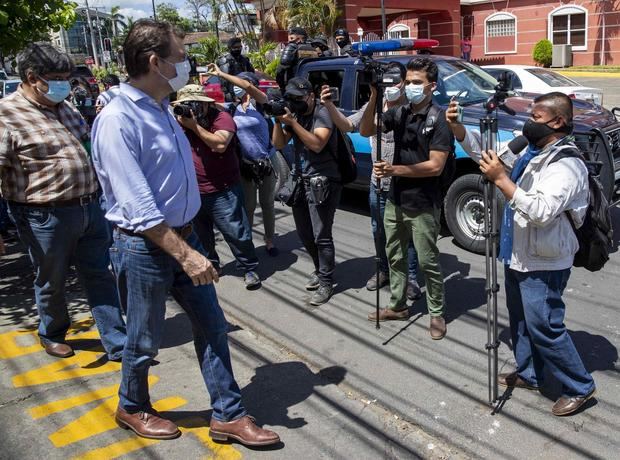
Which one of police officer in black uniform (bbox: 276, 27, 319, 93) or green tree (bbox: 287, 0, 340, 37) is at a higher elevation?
green tree (bbox: 287, 0, 340, 37)

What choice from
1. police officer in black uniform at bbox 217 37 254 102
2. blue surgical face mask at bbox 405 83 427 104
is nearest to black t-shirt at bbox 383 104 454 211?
blue surgical face mask at bbox 405 83 427 104

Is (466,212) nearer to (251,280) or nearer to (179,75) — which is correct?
(251,280)

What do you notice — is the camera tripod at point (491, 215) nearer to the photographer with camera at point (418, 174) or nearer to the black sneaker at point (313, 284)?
the photographer with camera at point (418, 174)

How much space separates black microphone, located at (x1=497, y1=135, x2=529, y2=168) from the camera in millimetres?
3123

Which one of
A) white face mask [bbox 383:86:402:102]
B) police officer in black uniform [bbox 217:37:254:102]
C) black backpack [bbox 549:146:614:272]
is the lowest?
black backpack [bbox 549:146:614:272]

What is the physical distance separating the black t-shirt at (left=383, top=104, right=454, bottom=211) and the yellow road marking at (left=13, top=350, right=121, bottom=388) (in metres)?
2.28

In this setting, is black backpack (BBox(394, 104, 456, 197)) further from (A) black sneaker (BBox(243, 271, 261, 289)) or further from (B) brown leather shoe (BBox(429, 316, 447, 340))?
(A) black sneaker (BBox(243, 271, 261, 289))

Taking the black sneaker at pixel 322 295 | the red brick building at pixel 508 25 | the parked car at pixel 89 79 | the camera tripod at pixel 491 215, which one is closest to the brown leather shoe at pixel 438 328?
the camera tripod at pixel 491 215

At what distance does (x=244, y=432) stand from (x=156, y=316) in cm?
74

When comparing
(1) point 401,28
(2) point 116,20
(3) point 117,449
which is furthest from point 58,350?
(2) point 116,20

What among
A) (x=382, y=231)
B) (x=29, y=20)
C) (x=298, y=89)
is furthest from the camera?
(x=29, y=20)

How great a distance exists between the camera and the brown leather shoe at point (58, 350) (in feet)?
14.1

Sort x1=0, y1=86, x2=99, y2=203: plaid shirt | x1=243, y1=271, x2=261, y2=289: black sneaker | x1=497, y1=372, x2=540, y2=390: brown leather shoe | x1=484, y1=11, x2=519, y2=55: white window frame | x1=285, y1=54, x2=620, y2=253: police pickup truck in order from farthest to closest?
x1=484, y1=11, x2=519, y2=55: white window frame → x1=285, y1=54, x2=620, y2=253: police pickup truck → x1=243, y1=271, x2=261, y2=289: black sneaker → x1=0, y1=86, x2=99, y2=203: plaid shirt → x1=497, y1=372, x2=540, y2=390: brown leather shoe

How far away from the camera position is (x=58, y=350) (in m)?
4.30
